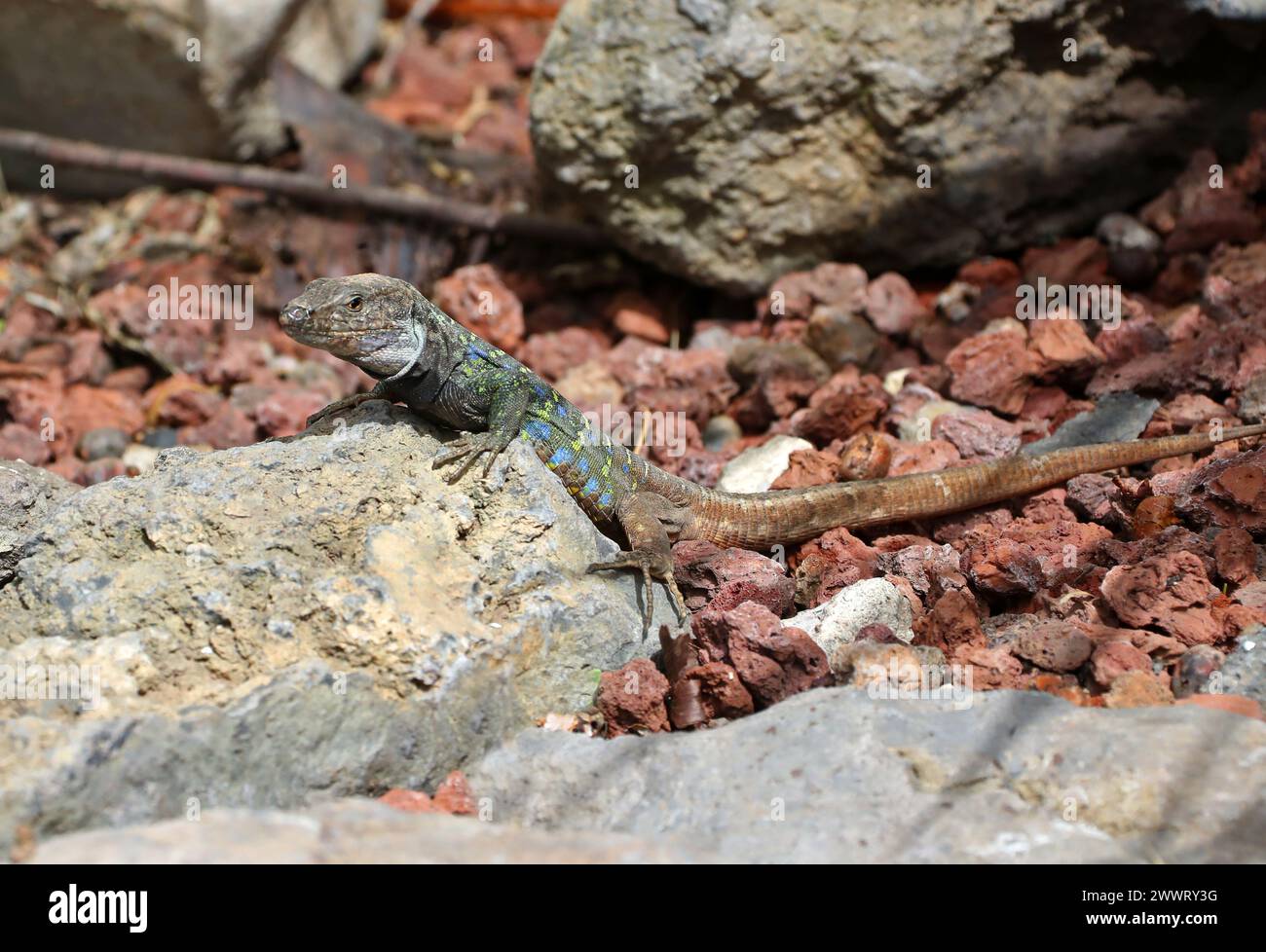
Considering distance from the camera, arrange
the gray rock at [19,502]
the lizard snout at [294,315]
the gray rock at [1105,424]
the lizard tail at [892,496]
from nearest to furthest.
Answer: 1. the gray rock at [19,502]
2. the lizard snout at [294,315]
3. the lizard tail at [892,496]
4. the gray rock at [1105,424]

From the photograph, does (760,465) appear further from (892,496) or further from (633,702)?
(633,702)

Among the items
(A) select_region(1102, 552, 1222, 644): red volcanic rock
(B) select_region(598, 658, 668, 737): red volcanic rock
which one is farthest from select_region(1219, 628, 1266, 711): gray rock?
(B) select_region(598, 658, 668, 737): red volcanic rock

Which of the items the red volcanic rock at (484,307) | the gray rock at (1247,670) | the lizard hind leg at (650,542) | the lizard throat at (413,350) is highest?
the red volcanic rock at (484,307)

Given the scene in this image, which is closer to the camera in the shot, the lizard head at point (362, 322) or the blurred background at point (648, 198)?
the lizard head at point (362, 322)

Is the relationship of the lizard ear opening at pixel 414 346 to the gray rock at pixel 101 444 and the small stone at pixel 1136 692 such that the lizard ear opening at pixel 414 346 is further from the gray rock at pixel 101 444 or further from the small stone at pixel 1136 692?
the gray rock at pixel 101 444

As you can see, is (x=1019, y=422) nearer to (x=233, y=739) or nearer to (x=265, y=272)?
(x=233, y=739)

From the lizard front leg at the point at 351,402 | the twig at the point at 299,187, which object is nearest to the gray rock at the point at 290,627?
the lizard front leg at the point at 351,402

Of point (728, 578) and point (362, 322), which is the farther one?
point (728, 578)

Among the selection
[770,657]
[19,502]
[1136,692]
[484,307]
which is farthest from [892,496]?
[19,502]
